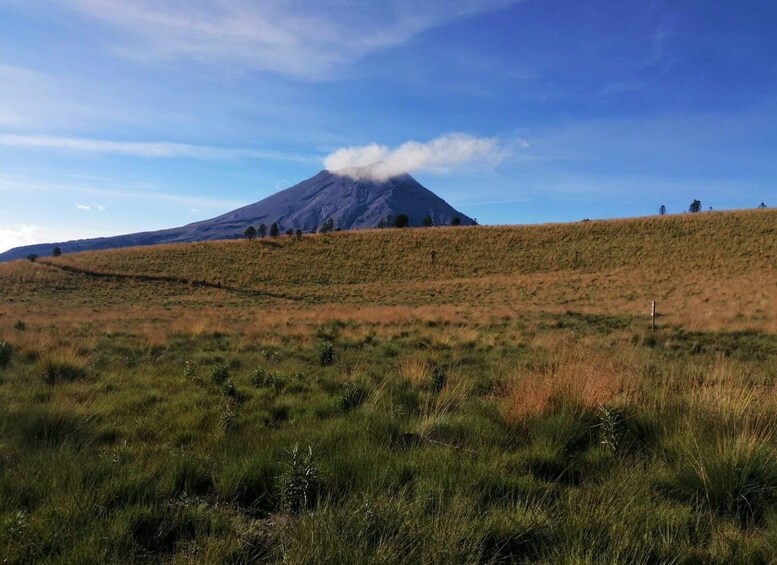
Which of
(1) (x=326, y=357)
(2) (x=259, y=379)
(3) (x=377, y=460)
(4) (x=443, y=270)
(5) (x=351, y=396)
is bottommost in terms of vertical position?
(1) (x=326, y=357)

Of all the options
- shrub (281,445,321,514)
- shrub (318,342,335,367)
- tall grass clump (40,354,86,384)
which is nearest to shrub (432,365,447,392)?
shrub (318,342,335,367)

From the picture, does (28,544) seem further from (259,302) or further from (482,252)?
(482,252)

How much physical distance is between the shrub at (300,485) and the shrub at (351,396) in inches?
79.5

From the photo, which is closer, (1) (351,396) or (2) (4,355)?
(1) (351,396)

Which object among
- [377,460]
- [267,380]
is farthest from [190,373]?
[377,460]

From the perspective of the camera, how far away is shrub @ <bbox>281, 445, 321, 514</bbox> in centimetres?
299

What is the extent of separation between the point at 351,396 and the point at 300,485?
2.43 m

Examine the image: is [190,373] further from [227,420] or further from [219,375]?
[227,420]

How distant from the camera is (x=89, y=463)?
3.27 m

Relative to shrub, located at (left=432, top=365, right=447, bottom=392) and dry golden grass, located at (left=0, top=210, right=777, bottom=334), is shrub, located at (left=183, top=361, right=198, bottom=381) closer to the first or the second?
shrub, located at (left=432, top=365, right=447, bottom=392)

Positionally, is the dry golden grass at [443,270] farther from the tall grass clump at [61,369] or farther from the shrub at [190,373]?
the shrub at [190,373]

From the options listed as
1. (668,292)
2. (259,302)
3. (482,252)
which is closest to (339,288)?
(259,302)

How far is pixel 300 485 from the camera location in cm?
308

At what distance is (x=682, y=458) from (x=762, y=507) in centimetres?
60
